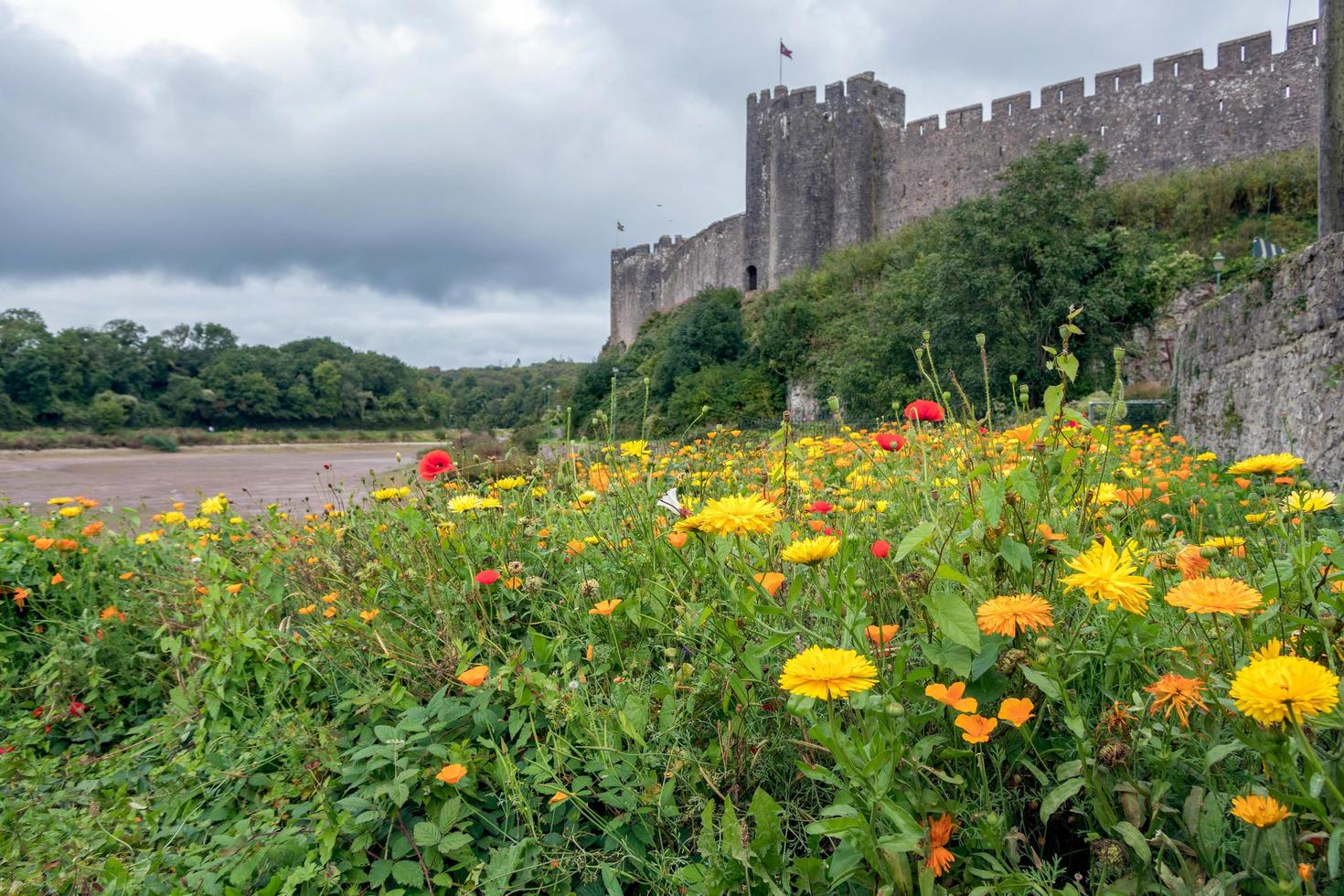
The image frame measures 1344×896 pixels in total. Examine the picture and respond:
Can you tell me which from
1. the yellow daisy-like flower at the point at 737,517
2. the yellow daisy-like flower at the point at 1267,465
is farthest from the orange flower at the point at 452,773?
the yellow daisy-like flower at the point at 1267,465

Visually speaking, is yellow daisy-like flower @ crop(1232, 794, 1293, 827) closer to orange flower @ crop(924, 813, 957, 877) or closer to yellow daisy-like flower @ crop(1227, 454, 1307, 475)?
orange flower @ crop(924, 813, 957, 877)

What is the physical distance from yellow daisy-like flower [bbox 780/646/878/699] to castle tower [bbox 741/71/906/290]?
896 inches

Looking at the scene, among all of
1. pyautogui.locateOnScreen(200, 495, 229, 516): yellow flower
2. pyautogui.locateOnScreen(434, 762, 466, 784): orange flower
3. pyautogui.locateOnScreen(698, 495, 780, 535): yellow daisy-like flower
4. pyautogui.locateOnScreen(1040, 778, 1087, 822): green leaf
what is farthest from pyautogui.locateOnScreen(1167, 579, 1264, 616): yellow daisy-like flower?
pyautogui.locateOnScreen(200, 495, 229, 516): yellow flower

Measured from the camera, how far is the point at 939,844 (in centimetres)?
96

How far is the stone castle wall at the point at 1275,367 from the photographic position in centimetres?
419

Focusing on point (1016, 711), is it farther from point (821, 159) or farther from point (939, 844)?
point (821, 159)

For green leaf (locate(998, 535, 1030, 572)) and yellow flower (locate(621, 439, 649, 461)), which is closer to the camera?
green leaf (locate(998, 535, 1030, 572))

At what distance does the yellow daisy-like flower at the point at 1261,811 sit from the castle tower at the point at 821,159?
22.8 meters

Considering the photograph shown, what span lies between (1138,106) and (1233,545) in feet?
70.0

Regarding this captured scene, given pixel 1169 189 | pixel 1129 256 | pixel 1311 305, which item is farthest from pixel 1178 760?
pixel 1169 189

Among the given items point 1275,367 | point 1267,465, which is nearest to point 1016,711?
point 1267,465

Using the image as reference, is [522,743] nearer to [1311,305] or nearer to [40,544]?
[40,544]

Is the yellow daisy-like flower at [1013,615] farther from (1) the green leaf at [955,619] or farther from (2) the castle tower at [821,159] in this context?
(2) the castle tower at [821,159]

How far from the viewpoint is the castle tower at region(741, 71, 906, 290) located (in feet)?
72.2
